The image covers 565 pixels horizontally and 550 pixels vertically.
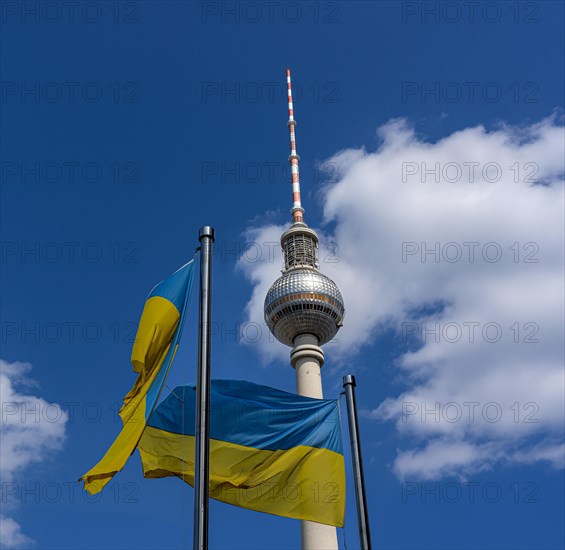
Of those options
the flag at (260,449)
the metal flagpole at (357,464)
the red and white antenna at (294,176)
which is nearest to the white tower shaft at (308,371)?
the red and white antenna at (294,176)

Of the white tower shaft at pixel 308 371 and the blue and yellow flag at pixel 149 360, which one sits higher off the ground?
the white tower shaft at pixel 308 371

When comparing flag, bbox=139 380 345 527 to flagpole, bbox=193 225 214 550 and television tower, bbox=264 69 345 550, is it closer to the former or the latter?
flagpole, bbox=193 225 214 550

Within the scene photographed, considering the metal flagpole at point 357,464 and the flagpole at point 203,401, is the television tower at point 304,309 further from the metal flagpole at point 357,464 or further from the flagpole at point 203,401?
the flagpole at point 203,401

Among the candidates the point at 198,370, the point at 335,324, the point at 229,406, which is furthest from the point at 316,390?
the point at 198,370

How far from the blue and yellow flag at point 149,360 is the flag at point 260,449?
8.52 ft

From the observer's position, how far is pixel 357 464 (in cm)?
1711

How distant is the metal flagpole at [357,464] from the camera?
15944 millimetres

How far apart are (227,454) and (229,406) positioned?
1.35 m

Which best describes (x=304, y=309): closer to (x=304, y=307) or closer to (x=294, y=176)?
(x=304, y=307)

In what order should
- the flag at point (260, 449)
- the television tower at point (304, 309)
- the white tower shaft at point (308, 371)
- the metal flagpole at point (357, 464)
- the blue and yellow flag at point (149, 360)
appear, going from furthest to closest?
1. the television tower at point (304, 309)
2. the white tower shaft at point (308, 371)
3. the flag at point (260, 449)
4. the metal flagpole at point (357, 464)
5. the blue and yellow flag at point (149, 360)

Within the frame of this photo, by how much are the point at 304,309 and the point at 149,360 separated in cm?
5753

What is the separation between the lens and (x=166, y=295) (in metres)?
17.2

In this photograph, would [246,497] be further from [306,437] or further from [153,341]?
[153,341]

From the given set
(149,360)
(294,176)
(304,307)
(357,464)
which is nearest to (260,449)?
(357,464)
